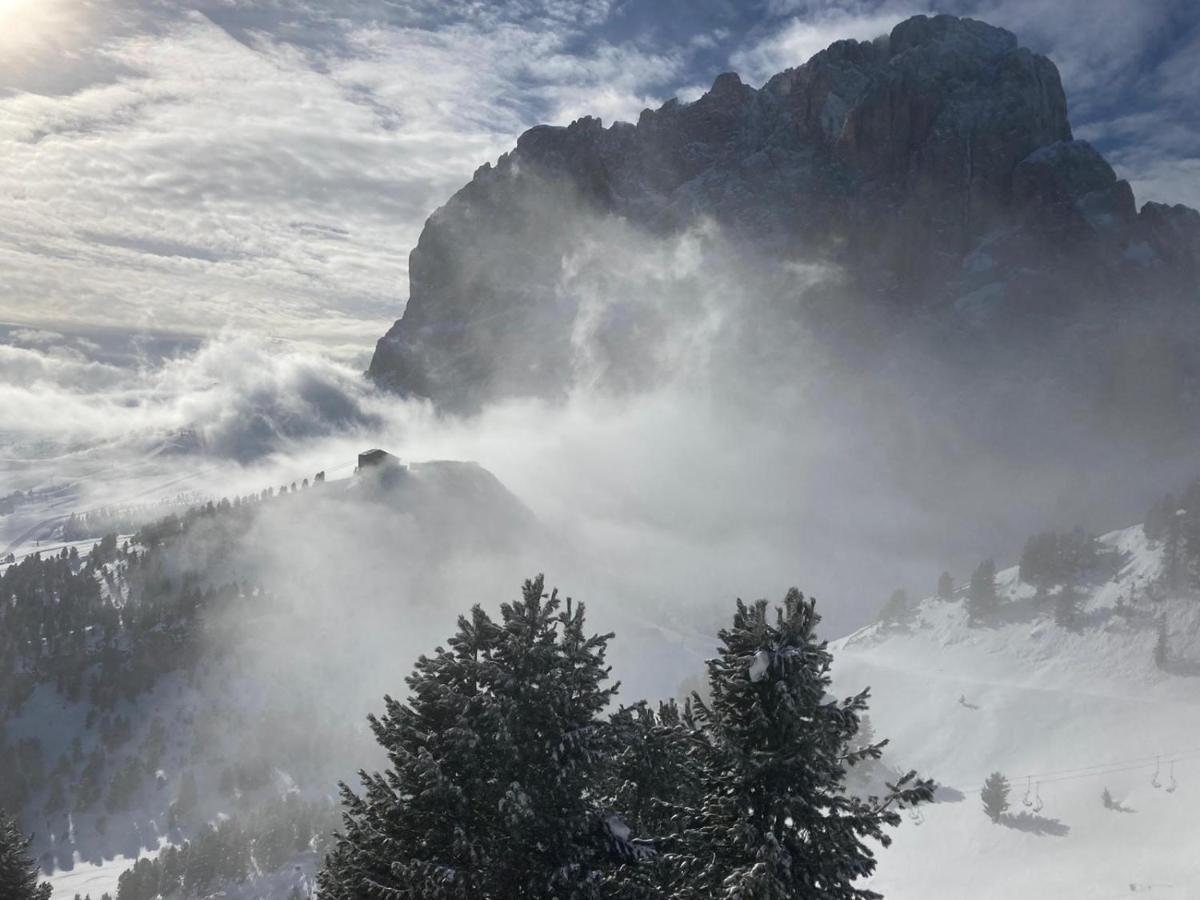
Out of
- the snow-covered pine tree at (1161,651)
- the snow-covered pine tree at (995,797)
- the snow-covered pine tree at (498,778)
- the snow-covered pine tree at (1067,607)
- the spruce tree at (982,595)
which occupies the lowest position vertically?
the snow-covered pine tree at (498,778)

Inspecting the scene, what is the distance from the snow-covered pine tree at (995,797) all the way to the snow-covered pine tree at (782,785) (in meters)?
84.1

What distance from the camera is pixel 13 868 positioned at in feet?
82.4

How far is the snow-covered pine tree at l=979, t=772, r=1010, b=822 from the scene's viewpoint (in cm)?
8362

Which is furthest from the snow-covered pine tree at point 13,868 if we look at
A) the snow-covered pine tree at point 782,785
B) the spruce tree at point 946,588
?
the spruce tree at point 946,588

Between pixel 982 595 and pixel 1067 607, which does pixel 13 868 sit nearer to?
pixel 1067 607

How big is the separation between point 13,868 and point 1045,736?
4192 inches

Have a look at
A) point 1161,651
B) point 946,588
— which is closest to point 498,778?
point 1161,651

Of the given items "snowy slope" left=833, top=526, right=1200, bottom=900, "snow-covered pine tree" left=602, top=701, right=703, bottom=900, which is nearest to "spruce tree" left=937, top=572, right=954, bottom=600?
"snowy slope" left=833, top=526, right=1200, bottom=900

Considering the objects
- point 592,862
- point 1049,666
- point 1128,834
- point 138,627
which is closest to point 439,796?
point 592,862

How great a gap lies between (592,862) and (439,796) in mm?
2678

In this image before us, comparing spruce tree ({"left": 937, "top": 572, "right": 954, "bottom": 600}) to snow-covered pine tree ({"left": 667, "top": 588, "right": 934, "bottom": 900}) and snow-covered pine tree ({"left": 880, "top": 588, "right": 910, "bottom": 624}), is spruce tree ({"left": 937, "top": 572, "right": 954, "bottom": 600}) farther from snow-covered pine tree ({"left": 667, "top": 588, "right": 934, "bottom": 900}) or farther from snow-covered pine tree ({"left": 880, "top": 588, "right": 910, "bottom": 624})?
snow-covered pine tree ({"left": 667, "top": 588, "right": 934, "bottom": 900})

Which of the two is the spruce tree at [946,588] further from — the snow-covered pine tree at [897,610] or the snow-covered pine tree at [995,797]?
the snow-covered pine tree at [995,797]

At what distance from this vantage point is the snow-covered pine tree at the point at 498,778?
40.7ft

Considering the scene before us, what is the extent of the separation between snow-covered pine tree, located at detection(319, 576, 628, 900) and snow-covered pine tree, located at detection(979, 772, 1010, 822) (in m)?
86.5
